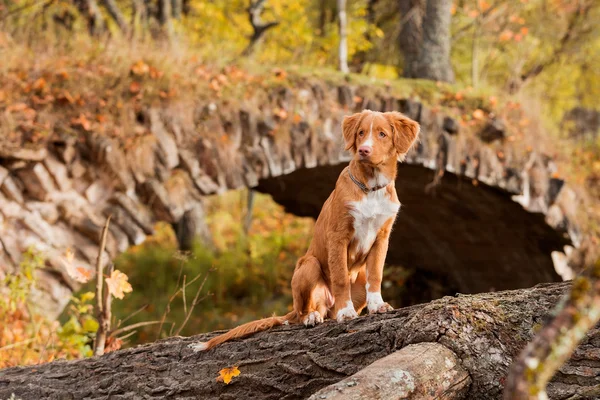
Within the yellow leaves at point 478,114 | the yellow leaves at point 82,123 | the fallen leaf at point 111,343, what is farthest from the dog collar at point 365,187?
the yellow leaves at point 478,114

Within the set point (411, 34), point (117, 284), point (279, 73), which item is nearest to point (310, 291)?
point (117, 284)

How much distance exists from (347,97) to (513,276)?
5.17 m

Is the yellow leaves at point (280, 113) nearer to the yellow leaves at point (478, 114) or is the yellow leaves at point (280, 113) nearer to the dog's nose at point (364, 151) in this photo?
the yellow leaves at point (478, 114)

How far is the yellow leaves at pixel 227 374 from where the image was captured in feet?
9.43

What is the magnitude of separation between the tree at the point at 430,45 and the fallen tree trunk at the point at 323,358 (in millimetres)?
8536

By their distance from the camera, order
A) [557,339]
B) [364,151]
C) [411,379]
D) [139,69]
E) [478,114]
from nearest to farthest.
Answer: [557,339], [411,379], [364,151], [139,69], [478,114]

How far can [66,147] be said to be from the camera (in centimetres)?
716

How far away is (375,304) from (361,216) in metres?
0.45

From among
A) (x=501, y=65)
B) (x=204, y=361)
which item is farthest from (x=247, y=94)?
(x=501, y=65)

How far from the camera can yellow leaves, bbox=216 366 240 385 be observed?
2.87 m

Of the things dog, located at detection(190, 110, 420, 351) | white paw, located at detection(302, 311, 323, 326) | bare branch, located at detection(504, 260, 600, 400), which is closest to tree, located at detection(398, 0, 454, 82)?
dog, located at detection(190, 110, 420, 351)

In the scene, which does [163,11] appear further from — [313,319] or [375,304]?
[313,319]

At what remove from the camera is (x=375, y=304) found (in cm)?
356

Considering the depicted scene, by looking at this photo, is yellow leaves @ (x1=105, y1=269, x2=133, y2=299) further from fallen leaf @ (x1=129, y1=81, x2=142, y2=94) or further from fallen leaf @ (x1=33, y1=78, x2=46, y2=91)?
fallen leaf @ (x1=129, y1=81, x2=142, y2=94)
